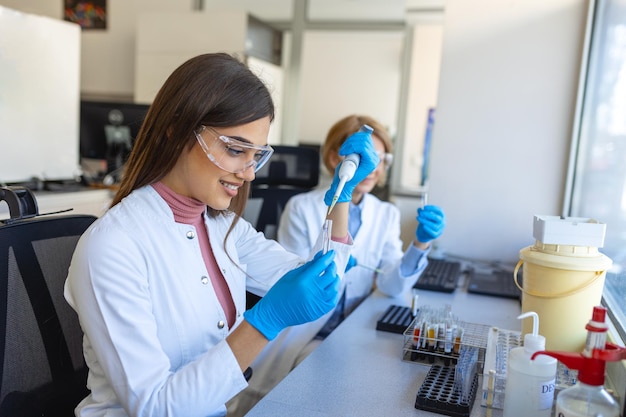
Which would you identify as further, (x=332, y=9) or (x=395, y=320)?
(x=332, y=9)

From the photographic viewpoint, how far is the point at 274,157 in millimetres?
2311

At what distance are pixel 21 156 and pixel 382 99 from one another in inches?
96.7

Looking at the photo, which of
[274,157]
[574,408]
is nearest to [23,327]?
[574,408]

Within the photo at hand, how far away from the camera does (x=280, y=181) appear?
2354 millimetres

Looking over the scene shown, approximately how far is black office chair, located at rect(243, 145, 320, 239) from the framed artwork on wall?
3.30 metres

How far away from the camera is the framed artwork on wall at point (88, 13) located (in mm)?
4781

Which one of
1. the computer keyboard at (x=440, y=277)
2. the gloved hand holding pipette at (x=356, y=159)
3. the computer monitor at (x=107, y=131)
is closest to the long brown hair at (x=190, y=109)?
the gloved hand holding pipette at (x=356, y=159)

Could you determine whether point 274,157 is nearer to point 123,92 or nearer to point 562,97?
point 562,97

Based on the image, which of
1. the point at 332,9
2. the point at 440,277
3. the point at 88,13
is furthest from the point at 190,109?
the point at 88,13

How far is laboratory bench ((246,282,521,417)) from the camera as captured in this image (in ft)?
3.27

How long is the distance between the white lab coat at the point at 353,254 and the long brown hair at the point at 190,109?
0.77m

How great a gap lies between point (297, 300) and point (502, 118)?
5.44ft

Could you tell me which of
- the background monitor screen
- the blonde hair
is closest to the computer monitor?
the background monitor screen

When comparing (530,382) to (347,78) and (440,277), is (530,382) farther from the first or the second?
(347,78)
